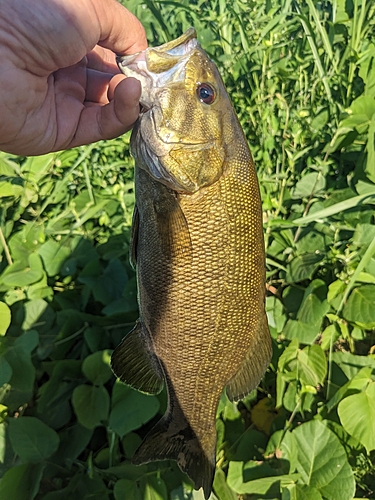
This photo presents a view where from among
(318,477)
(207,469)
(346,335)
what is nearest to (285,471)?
(318,477)

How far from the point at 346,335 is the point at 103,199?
5.27ft

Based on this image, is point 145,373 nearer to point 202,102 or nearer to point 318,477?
point 318,477

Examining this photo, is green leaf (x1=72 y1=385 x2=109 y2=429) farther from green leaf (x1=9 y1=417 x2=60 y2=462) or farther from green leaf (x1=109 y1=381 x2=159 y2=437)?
green leaf (x1=9 y1=417 x2=60 y2=462)

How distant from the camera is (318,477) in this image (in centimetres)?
157

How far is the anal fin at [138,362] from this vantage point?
153 centimetres

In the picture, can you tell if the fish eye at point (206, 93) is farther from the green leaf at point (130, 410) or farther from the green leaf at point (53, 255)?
the green leaf at point (53, 255)

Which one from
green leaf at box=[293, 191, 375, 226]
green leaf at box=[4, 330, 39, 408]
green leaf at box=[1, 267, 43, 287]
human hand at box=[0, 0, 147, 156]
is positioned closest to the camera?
human hand at box=[0, 0, 147, 156]

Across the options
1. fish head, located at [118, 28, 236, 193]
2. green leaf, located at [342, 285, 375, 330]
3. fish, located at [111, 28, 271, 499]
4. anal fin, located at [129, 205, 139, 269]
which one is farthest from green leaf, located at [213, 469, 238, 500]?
fish head, located at [118, 28, 236, 193]

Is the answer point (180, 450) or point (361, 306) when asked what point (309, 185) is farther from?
point (180, 450)

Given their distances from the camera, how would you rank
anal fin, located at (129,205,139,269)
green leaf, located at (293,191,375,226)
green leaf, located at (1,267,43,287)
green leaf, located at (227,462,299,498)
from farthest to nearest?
green leaf, located at (1,267,43,287), green leaf, located at (293,191,375,226), green leaf, located at (227,462,299,498), anal fin, located at (129,205,139,269)

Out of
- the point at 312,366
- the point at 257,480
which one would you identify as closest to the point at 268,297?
the point at 312,366

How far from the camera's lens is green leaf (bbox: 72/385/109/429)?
1763 mm

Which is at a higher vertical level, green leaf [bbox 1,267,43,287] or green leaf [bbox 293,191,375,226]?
green leaf [bbox 293,191,375,226]

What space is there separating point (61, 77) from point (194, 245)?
2.85ft
